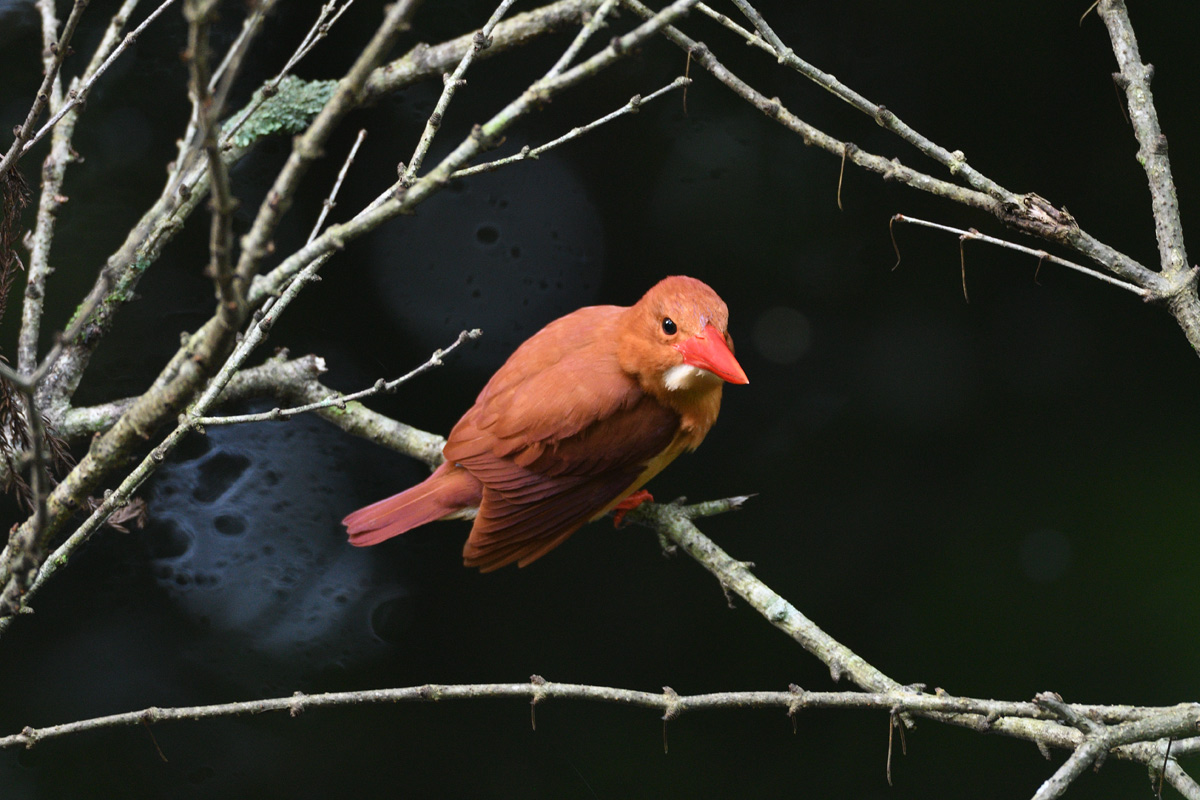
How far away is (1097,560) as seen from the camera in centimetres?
158

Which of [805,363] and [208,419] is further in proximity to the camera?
[805,363]

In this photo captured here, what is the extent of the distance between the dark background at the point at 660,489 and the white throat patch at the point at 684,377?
1.31 ft

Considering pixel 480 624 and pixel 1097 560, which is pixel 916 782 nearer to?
pixel 1097 560

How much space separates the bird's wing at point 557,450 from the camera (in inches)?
48.9

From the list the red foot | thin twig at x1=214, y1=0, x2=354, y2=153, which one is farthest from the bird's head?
thin twig at x1=214, y1=0, x2=354, y2=153

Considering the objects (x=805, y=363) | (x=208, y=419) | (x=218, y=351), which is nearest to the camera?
(x=218, y=351)

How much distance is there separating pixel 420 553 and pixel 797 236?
0.94 meters

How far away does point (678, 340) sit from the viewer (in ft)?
3.72

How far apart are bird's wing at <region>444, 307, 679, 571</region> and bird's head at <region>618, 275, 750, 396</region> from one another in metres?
0.04

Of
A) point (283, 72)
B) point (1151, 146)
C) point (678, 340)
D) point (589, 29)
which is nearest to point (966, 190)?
point (1151, 146)

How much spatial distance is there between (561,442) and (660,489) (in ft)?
1.59

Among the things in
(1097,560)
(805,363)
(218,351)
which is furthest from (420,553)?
(1097,560)

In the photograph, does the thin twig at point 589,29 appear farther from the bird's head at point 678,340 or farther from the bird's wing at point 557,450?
the bird's wing at point 557,450

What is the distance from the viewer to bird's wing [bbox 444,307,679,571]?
1243 mm
